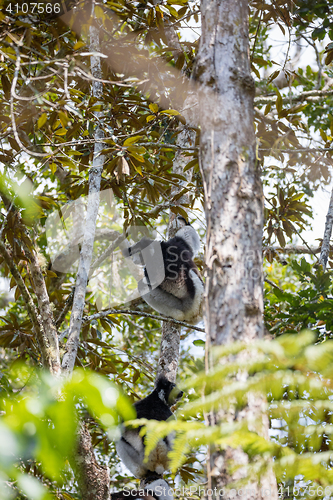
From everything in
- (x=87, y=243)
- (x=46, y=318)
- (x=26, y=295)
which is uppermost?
(x=87, y=243)

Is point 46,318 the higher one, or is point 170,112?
point 170,112

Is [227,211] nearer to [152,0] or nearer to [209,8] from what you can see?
[209,8]

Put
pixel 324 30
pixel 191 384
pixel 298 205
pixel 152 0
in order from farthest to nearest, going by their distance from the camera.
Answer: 1. pixel 298 205
2. pixel 324 30
3. pixel 152 0
4. pixel 191 384

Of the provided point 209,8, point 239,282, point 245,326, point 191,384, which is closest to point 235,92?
point 209,8

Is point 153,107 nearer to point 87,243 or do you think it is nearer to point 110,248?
point 87,243

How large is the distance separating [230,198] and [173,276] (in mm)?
2675

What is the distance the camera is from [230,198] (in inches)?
65.4

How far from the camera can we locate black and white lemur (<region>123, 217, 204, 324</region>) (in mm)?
4238

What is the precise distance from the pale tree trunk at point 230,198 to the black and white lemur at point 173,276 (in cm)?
253

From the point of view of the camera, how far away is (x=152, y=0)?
357 cm

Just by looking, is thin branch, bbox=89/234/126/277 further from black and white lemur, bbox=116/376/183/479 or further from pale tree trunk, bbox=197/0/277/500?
pale tree trunk, bbox=197/0/277/500

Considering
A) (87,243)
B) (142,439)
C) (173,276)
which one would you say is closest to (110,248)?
(173,276)

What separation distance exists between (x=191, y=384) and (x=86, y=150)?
123 inches

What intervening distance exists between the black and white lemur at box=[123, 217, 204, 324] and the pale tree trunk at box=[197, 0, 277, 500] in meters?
2.53
